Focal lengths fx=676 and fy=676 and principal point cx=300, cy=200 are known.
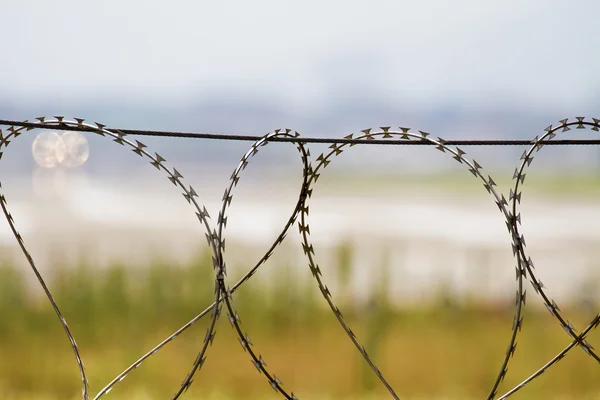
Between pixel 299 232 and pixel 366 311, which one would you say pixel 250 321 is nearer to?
pixel 366 311

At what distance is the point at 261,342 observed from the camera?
8.12 feet

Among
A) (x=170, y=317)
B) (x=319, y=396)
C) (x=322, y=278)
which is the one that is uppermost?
(x=322, y=278)

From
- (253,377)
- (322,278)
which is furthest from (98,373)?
(322,278)

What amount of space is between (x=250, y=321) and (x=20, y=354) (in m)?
0.82

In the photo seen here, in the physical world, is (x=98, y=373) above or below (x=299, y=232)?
below

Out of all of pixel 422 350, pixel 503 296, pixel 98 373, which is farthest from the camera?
pixel 503 296

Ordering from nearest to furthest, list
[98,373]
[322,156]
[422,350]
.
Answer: [322,156] → [98,373] → [422,350]

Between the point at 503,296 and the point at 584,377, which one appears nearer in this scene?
the point at 584,377

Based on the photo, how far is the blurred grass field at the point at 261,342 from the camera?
2275 millimetres

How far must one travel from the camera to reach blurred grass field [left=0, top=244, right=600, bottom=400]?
2.28m

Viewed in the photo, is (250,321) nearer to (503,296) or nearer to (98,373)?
(98,373)

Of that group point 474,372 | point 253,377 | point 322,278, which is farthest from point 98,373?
point 322,278

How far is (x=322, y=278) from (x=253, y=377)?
1.31 metres

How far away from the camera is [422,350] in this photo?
8.10 feet
